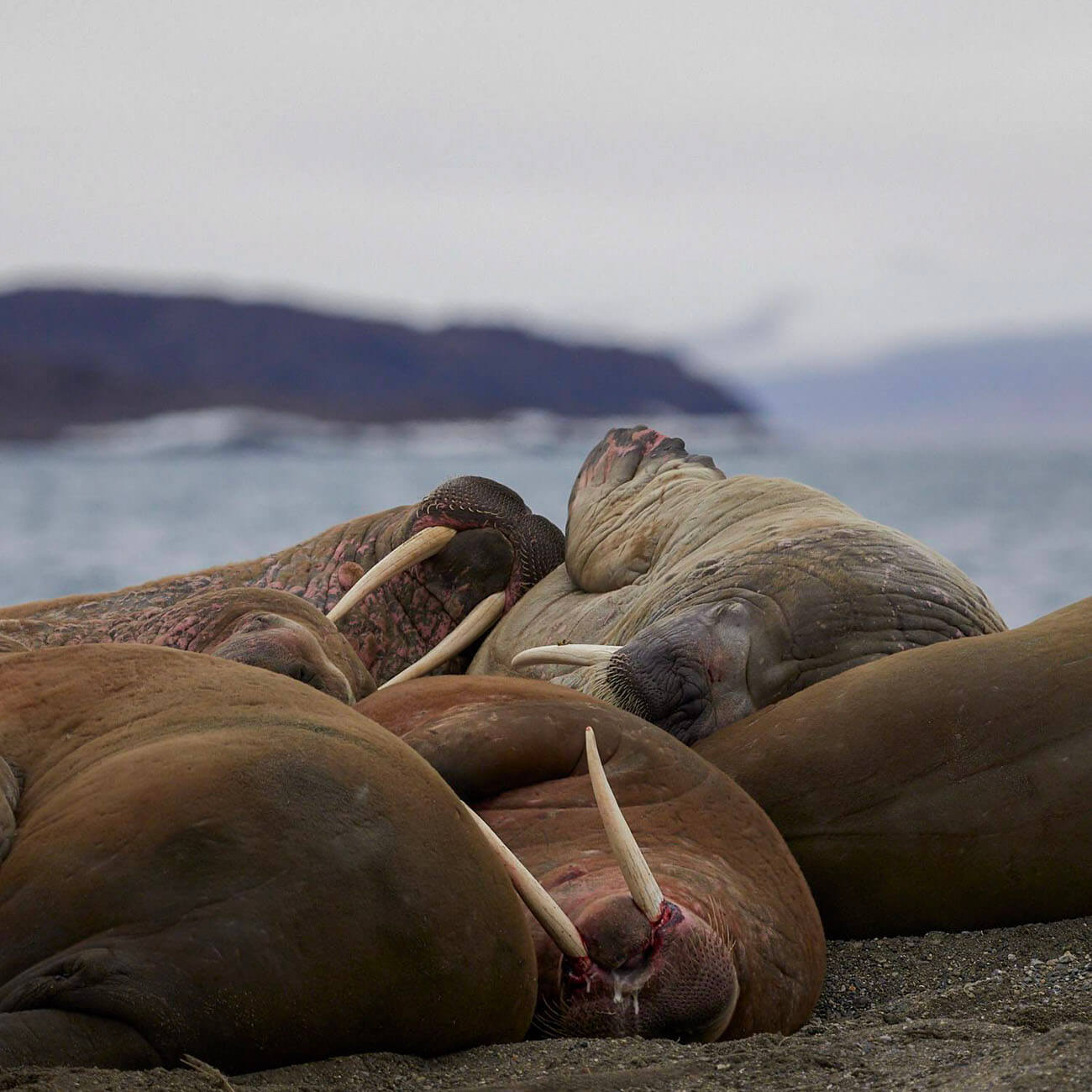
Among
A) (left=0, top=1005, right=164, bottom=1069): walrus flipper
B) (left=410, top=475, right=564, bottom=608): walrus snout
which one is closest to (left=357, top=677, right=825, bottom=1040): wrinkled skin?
(left=0, top=1005, right=164, bottom=1069): walrus flipper

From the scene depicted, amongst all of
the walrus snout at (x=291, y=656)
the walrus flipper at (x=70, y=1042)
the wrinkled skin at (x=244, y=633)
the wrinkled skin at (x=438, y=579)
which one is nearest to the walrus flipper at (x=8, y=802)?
the walrus flipper at (x=70, y=1042)

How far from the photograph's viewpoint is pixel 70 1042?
2.26 metres

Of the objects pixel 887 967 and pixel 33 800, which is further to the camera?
pixel 887 967

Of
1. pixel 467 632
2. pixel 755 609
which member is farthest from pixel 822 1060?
pixel 467 632

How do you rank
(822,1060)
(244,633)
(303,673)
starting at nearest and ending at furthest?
(822,1060), (303,673), (244,633)

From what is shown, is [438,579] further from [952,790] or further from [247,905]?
[247,905]

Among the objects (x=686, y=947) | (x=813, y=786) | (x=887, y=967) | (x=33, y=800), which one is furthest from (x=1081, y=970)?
(x=33, y=800)

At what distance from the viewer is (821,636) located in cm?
465

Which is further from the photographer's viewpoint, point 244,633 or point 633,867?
point 244,633

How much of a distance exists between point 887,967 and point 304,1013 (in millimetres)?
1692

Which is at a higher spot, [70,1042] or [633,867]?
[633,867]

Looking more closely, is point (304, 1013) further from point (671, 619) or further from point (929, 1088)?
point (671, 619)

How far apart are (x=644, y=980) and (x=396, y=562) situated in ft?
12.6

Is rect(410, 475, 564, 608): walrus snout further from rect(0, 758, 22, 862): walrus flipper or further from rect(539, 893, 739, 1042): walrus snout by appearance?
rect(0, 758, 22, 862): walrus flipper
